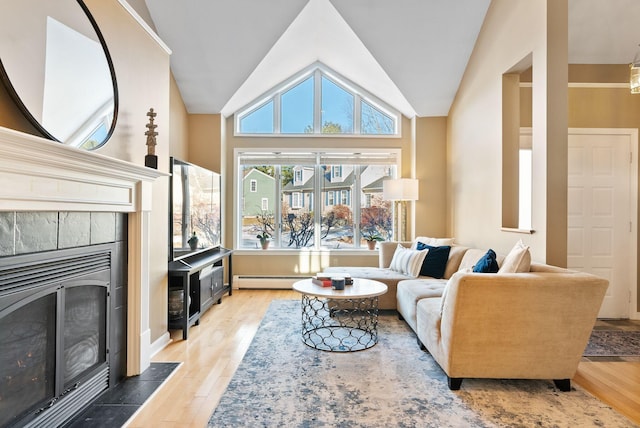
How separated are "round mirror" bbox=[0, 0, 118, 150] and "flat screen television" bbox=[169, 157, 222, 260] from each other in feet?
3.59

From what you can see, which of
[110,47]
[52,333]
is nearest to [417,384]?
[52,333]

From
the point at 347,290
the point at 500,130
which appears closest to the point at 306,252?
the point at 347,290

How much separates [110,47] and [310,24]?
249 centimetres

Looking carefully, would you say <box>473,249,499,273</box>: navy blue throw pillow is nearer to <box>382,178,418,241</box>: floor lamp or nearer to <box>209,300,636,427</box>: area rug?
<box>209,300,636,427</box>: area rug

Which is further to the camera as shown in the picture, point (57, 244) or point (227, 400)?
point (227, 400)

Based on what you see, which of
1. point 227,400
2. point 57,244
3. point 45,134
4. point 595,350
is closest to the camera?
point 45,134

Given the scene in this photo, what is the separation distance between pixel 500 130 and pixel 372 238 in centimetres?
250

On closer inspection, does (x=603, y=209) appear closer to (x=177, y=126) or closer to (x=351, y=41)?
(x=351, y=41)

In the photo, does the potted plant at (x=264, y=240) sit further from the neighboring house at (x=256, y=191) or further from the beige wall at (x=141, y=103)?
the beige wall at (x=141, y=103)

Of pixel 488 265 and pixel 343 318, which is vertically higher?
pixel 488 265

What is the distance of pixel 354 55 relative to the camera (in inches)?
184

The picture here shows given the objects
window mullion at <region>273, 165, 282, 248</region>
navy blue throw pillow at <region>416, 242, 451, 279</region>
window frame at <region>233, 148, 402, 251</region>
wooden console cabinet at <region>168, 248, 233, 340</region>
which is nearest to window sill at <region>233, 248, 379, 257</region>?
window frame at <region>233, 148, 402, 251</region>

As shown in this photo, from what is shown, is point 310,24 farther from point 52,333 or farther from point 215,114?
point 52,333

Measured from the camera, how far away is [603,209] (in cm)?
387
